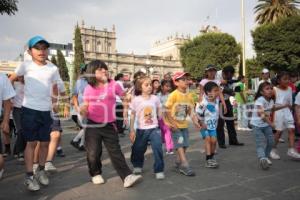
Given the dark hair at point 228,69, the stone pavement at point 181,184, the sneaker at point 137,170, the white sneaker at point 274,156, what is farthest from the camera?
the dark hair at point 228,69

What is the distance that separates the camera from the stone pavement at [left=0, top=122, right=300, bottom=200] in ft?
12.8

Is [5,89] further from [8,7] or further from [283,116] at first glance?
[8,7]

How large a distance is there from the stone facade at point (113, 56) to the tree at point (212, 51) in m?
19.3

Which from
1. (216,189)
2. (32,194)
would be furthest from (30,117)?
(216,189)

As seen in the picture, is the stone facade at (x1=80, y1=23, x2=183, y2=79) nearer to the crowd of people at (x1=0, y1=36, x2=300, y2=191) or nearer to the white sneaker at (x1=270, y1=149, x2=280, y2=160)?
the white sneaker at (x1=270, y1=149, x2=280, y2=160)

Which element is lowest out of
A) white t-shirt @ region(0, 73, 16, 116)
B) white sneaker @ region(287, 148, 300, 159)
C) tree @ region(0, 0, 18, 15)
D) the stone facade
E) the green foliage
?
white sneaker @ region(287, 148, 300, 159)

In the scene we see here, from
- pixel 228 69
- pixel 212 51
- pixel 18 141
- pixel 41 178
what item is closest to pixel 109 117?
pixel 41 178

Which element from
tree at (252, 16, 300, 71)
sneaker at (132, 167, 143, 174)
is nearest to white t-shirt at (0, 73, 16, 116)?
sneaker at (132, 167, 143, 174)

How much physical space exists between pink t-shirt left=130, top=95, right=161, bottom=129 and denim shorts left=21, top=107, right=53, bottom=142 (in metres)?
1.24

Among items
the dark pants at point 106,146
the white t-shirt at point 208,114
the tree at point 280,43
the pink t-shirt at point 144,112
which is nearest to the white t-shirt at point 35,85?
the dark pants at point 106,146

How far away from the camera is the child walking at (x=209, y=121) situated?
5309 millimetres

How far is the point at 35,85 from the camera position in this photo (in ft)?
14.2

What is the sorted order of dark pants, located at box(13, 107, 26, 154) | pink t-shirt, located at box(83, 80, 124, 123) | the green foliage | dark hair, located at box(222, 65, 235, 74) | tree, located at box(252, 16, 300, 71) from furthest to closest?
the green foliage, tree, located at box(252, 16, 300, 71), dark hair, located at box(222, 65, 235, 74), dark pants, located at box(13, 107, 26, 154), pink t-shirt, located at box(83, 80, 124, 123)

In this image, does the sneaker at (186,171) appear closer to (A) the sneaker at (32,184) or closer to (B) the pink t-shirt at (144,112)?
(B) the pink t-shirt at (144,112)
